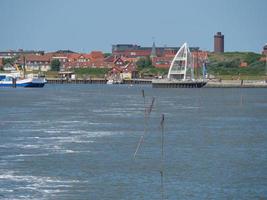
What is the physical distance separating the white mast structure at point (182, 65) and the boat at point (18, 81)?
794 inches

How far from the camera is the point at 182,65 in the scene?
139 m

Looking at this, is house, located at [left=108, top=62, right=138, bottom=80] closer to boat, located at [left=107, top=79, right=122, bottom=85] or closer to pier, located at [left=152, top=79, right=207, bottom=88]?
boat, located at [left=107, top=79, right=122, bottom=85]

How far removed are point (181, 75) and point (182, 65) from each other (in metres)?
1.38

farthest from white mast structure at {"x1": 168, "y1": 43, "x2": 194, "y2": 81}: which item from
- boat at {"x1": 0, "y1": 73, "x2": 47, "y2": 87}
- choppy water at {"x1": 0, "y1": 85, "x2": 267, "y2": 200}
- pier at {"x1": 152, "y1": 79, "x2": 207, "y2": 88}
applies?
choppy water at {"x1": 0, "y1": 85, "x2": 267, "y2": 200}

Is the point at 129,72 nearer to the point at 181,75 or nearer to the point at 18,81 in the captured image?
the point at 18,81

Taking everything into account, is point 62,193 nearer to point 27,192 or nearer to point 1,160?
point 27,192

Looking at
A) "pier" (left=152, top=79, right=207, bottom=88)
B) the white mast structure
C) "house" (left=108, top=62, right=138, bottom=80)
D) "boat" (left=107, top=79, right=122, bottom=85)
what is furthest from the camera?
"house" (left=108, top=62, right=138, bottom=80)

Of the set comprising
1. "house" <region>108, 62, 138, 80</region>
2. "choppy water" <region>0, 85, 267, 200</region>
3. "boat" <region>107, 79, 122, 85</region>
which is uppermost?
"choppy water" <region>0, 85, 267, 200</region>

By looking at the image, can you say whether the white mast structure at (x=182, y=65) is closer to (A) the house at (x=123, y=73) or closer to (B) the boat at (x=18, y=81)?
(B) the boat at (x=18, y=81)

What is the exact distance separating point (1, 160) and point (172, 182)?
737 centimetres

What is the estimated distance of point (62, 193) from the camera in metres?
28.0

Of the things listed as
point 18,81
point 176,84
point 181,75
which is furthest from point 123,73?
point 176,84

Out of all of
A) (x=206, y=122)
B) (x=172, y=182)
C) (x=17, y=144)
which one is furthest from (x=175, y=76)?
(x=172, y=182)

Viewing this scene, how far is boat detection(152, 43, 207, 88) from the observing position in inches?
5384
